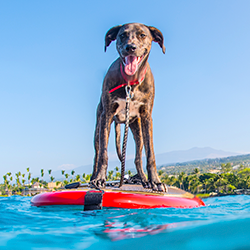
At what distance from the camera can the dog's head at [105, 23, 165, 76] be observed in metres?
4.39

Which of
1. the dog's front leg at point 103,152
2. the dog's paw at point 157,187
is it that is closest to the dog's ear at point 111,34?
the dog's front leg at point 103,152

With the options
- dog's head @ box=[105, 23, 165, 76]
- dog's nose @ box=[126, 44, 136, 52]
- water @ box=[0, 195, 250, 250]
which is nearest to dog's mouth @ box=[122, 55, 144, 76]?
dog's head @ box=[105, 23, 165, 76]

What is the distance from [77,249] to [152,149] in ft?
11.4

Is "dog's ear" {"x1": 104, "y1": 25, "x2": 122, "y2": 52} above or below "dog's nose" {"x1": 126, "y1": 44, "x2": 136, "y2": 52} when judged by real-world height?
above

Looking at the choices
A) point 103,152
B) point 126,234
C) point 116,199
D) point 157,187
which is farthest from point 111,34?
point 126,234

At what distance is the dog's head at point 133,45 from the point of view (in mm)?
4387

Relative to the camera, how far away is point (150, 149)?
5031 mm

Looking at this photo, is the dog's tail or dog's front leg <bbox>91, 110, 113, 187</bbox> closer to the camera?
dog's front leg <bbox>91, 110, 113, 187</bbox>

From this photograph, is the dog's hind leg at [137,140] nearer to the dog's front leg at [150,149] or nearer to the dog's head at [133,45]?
the dog's front leg at [150,149]

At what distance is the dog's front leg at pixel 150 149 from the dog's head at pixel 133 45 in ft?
3.33

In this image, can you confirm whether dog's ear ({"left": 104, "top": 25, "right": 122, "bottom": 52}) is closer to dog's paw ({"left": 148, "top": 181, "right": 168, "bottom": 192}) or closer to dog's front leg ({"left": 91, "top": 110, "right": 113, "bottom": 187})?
dog's front leg ({"left": 91, "top": 110, "right": 113, "bottom": 187})

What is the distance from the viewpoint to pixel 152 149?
5066 millimetres

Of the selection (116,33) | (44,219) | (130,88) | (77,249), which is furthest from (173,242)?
(116,33)

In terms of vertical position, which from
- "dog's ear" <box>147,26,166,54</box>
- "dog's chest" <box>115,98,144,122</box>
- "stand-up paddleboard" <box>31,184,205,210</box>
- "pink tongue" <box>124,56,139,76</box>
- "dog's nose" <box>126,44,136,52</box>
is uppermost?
"dog's ear" <box>147,26,166,54</box>
